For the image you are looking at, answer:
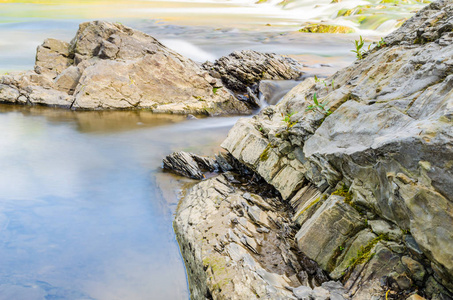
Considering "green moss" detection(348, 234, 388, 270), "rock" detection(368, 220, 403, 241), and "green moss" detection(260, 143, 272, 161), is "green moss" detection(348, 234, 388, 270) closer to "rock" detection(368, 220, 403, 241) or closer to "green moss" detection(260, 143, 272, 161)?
"rock" detection(368, 220, 403, 241)

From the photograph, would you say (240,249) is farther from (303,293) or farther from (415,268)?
(415,268)

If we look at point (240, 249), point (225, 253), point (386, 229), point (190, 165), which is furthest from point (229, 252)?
point (190, 165)

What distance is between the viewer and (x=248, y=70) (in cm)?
1819

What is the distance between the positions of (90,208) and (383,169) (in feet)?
21.2

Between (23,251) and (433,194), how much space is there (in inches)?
264

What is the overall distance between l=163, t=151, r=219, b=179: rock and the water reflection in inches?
14.9

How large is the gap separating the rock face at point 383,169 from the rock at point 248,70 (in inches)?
433

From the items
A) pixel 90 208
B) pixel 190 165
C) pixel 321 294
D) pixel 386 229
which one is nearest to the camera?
pixel 321 294

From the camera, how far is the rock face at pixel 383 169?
3.69 meters

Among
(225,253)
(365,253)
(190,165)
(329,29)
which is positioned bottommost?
(190,165)

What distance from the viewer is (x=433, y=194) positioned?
3.61 meters

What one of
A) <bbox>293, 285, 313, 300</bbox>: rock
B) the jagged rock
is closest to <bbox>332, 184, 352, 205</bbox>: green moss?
<bbox>293, 285, 313, 300</bbox>: rock

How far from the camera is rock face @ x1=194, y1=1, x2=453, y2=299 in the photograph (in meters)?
3.69

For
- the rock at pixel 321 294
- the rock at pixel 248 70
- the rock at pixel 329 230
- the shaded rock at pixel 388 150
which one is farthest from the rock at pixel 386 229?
the rock at pixel 248 70
